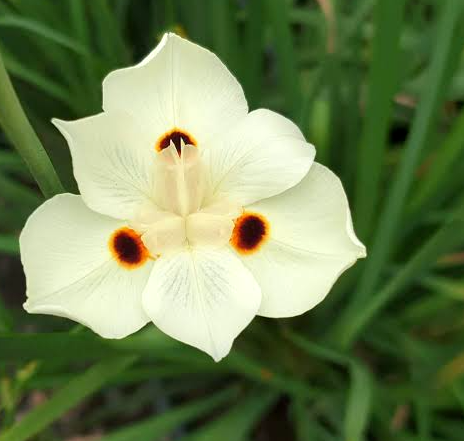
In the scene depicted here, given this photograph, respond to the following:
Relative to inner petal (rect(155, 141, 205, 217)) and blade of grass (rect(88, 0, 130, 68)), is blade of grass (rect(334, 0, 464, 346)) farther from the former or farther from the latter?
blade of grass (rect(88, 0, 130, 68))

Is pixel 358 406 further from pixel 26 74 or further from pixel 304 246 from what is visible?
pixel 26 74

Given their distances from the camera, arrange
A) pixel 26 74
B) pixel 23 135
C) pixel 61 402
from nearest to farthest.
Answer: pixel 23 135, pixel 61 402, pixel 26 74

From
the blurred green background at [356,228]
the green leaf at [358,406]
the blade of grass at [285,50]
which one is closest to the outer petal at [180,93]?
the blurred green background at [356,228]

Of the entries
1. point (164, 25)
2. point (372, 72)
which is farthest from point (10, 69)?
point (372, 72)

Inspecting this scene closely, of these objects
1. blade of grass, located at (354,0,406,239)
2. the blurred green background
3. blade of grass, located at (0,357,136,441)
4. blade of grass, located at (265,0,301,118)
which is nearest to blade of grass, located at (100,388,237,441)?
the blurred green background

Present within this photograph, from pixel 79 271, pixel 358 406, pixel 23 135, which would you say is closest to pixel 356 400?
pixel 358 406

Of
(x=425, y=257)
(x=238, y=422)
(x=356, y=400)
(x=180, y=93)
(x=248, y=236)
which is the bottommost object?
(x=238, y=422)
